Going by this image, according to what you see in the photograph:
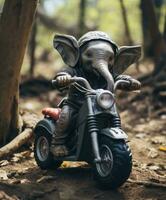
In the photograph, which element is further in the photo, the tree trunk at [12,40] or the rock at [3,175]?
the tree trunk at [12,40]

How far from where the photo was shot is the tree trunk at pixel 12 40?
7.00 metres

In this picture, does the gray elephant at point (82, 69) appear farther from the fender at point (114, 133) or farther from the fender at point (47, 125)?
the fender at point (114, 133)

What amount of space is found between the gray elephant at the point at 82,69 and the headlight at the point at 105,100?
0.81 feet

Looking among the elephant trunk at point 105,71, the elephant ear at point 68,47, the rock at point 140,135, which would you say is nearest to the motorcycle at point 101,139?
the elephant trunk at point 105,71

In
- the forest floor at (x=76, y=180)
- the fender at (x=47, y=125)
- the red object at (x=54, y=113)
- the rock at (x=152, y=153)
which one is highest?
the red object at (x=54, y=113)

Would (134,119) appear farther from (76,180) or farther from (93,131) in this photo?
(93,131)

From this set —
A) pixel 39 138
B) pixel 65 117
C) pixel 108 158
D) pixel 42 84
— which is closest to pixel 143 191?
pixel 108 158

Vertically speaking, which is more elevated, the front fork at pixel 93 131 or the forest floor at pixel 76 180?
the front fork at pixel 93 131

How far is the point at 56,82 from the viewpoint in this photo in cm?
617

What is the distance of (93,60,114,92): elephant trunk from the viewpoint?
20.5 ft

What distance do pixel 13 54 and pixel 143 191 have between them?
2681 mm

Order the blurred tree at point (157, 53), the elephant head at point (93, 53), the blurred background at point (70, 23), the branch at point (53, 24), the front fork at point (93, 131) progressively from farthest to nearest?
the blurred background at point (70, 23)
the branch at point (53, 24)
the blurred tree at point (157, 53)
the elephant head at point (93, 53)
the front fork at point (93, 131)

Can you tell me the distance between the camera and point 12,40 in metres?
7.02

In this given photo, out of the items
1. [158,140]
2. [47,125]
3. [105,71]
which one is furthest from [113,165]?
[158,140]
